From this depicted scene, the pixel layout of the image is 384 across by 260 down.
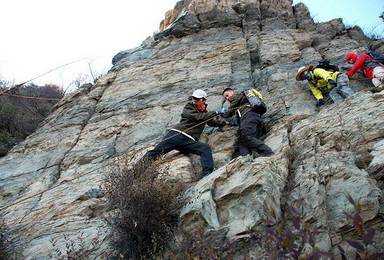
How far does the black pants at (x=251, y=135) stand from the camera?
225 inches

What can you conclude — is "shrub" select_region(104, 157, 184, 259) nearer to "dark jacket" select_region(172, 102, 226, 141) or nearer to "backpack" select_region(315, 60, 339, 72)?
"dark jacket" select_region(172, 102, 226, 141)

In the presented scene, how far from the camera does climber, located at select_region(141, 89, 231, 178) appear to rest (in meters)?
6.05

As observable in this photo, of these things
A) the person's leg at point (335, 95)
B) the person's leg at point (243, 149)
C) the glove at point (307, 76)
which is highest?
the glove at point (307, 76)

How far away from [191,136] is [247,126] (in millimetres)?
1191

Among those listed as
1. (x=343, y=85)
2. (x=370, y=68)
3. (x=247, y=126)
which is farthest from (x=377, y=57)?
(x=247, y=126)

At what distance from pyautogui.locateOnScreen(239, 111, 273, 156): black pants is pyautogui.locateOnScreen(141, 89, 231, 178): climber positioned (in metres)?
0.59

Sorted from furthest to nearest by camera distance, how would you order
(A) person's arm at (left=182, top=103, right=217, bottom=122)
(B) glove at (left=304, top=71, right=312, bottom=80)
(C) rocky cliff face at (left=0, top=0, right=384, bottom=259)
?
(B) glove at (left=304, top=71, right=312, bottom=80) → (A) person's arm at (left=182, top=103, right=217, bottom=122) → (C) rocky cliff face at (left=0, top=0, right=384, bottom=259)

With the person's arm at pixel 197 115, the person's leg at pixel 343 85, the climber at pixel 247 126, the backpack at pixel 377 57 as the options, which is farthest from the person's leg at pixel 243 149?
the backpack at pixel 377 57

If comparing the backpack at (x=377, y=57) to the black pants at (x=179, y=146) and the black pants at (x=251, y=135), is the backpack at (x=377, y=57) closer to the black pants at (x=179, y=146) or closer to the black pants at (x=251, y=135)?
the black pants at (x=251, y=135)

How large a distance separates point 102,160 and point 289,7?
10.6 meters

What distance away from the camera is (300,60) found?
29.8 feet

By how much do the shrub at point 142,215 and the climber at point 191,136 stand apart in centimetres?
162

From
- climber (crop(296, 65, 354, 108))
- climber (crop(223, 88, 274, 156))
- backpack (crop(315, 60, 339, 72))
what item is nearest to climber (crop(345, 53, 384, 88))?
backpack (crop(315, 60, 339, 72))

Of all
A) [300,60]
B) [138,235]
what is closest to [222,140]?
[138,235]
